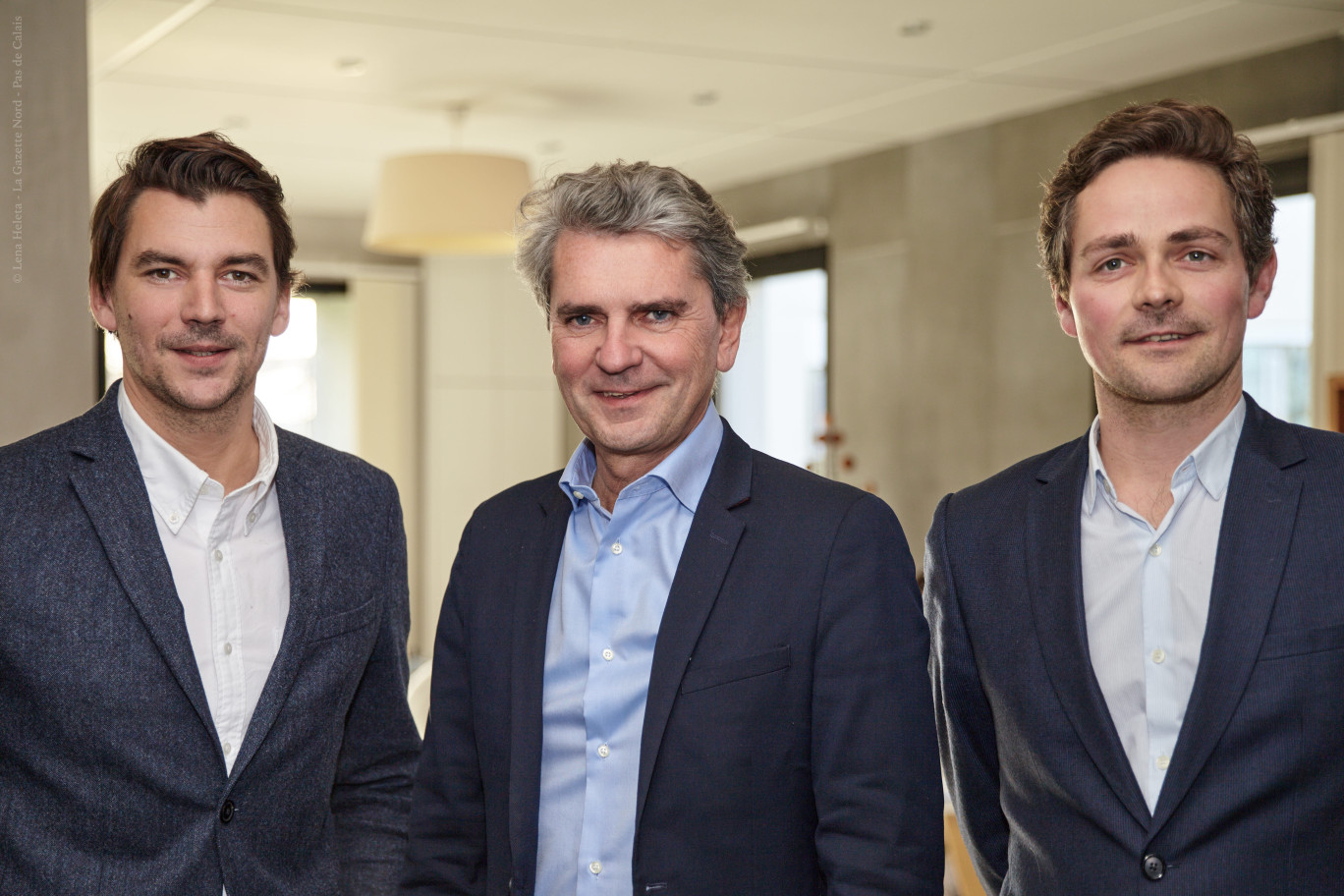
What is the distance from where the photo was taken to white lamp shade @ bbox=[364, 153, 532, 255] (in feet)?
17.7

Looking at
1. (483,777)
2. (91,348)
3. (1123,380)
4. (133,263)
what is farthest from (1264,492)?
(91,348)

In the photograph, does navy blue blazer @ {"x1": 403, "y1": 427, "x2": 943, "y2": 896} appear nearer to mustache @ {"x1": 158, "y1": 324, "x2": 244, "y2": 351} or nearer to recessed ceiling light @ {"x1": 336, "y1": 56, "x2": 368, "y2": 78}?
mustache @ {"x1": 158, "y1": 324, "x2": 244, "y2": 351}

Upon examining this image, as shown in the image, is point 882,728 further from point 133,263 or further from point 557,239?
point 133,263

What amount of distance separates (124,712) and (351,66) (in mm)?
4005

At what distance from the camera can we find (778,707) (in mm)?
1478

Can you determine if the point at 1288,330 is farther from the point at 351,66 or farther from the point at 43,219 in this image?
the point at 43,219

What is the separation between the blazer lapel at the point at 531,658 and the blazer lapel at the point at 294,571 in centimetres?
32

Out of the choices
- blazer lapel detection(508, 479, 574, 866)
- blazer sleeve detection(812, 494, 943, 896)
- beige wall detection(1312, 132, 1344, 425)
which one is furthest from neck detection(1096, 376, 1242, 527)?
beige wall detection(1312, 132, 1344, 425)

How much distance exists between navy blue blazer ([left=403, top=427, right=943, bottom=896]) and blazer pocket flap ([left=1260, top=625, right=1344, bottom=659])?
0.39m

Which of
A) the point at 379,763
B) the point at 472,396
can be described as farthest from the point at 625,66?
the point at 472,396

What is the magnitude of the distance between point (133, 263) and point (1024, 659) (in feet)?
4.13

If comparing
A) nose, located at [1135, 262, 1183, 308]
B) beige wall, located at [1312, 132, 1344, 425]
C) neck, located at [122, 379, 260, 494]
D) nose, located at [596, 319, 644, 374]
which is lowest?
neck, located at [122, 379, 260, 494]

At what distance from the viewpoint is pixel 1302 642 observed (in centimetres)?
149

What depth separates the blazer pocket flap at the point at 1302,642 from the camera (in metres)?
1.48
